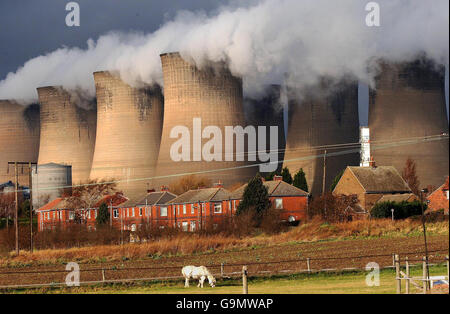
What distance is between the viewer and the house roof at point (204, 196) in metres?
37.1

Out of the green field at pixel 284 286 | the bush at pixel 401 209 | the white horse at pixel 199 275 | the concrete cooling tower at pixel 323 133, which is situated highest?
the concrete cooling tower at pixel 323 133

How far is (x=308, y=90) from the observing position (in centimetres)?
4578

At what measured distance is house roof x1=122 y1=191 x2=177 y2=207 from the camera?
4000 centimetres

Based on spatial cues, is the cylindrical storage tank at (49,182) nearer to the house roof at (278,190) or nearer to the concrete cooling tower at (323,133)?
the concrete cooling tower at (323,133)

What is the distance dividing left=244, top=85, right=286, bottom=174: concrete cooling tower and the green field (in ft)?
108

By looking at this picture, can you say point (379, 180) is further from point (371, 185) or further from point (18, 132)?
point (18, 132)

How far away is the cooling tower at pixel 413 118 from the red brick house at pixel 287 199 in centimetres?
585

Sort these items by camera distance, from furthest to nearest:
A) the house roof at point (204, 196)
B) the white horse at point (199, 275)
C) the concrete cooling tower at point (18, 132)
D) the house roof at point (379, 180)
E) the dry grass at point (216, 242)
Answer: the concrete cooling tower at point (18, 132) < the house roof at point (379, 180) < the house roof at point (204, 196) < the dry grass at point (216, 242) < the white horse at point (199, 275)

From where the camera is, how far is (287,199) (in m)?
→ 37.1

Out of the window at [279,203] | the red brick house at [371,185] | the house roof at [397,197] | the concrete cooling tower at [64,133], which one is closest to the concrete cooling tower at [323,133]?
the red brick house at [371,185]

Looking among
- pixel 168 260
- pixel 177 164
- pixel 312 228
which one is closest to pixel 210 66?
pixel 177 164

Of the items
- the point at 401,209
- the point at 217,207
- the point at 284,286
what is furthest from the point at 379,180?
the point at 284,286
